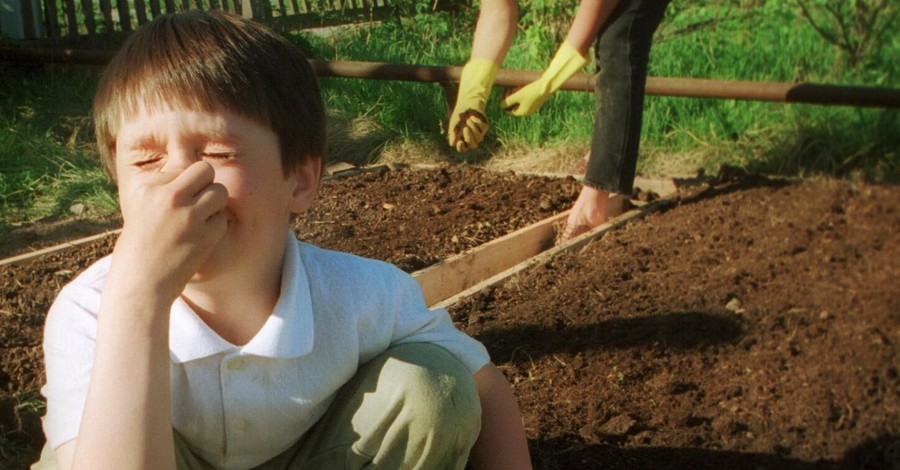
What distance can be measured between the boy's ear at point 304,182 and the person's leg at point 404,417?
30 centimetres

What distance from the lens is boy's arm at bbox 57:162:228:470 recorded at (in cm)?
137

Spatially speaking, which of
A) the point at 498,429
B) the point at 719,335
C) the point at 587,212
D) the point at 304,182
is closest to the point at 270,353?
the point at 304,182

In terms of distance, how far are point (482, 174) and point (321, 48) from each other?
1946 mm

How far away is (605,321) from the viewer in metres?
2.49

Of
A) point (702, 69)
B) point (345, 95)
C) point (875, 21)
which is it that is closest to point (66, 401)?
point (702, 69)

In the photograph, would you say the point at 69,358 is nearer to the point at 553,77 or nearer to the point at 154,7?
the point at 553,77

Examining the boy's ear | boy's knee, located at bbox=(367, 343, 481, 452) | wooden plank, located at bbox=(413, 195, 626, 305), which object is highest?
the boy's ear

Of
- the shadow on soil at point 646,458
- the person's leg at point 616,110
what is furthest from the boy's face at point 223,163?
the person's leg at point 616,110

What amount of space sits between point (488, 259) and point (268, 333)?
1.73 metres

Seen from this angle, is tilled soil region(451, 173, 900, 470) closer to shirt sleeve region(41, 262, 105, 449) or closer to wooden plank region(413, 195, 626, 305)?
wooden plank region(413, 195, 626, 305)

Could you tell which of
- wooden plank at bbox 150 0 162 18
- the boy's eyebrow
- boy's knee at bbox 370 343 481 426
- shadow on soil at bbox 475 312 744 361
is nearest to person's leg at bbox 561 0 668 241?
shadow on soil at bbox 475 312 744 361

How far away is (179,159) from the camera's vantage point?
1493mm

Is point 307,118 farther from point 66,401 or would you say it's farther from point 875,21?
point 875,21

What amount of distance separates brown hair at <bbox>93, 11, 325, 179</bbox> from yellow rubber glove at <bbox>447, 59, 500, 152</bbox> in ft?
4.36
